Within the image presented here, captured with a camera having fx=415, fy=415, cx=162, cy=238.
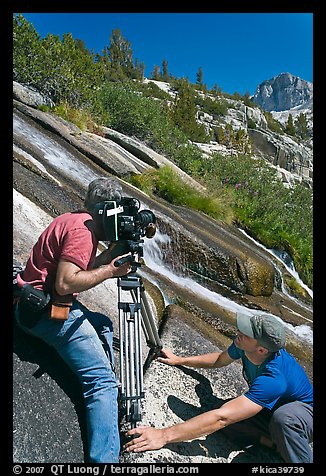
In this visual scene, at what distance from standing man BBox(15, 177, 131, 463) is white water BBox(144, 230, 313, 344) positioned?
10.8ft

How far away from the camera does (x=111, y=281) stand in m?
4.39

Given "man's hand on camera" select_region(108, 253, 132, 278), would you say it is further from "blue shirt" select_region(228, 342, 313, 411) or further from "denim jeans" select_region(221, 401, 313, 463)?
"denim jeans" select_region(221, 401, 313, 463)

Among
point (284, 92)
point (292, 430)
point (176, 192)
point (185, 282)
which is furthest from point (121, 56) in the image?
point (284, 92)

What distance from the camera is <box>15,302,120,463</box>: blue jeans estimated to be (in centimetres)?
264

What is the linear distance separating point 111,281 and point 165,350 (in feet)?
3.39

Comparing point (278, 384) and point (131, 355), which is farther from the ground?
point (278, 384)

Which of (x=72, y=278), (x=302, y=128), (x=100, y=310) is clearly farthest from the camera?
(x=302, y=128)

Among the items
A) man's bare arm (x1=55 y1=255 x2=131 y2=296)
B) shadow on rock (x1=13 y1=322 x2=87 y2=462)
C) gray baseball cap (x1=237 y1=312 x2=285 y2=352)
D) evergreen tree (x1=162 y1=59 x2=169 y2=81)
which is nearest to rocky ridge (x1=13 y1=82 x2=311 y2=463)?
shadow on rock (x1=13 y1=322 x2=87 y2=462)

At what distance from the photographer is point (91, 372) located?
2.72 meters

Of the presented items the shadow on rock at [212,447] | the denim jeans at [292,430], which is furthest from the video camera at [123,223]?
the denim jeans at [292,430]

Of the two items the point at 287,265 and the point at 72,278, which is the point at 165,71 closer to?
the point at 287,265

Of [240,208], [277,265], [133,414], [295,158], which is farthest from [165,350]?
[295,158]

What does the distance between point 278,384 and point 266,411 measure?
23 centimetres
